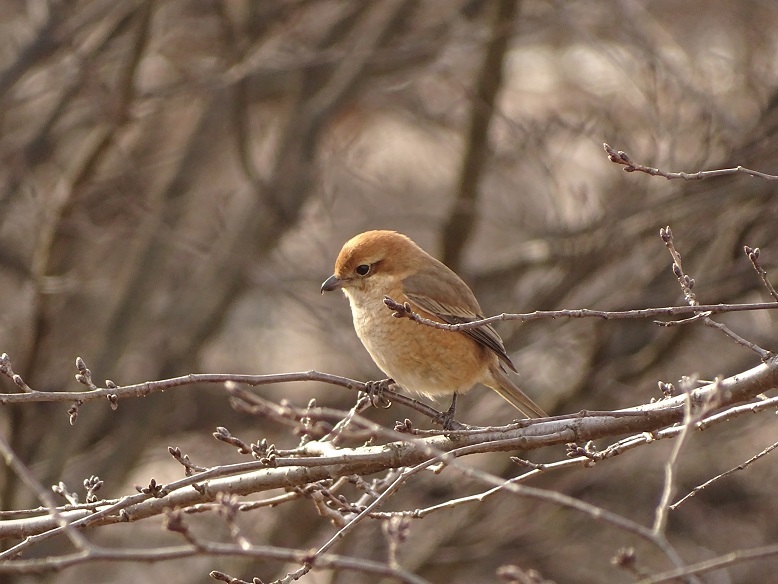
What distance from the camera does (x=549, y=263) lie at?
22.2 ft

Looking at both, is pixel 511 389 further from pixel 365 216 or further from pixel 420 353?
pixel 365 216

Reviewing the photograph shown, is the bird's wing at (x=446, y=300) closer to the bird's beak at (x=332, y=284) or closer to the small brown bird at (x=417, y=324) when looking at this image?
the small brown bird at (x=417, y=324)

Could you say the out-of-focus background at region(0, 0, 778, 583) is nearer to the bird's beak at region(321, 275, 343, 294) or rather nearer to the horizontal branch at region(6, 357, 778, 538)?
the bird's beak at region(321, 275, 343, 294)

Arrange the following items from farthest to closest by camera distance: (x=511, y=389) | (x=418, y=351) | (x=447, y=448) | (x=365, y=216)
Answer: (x=365, y=216) < (x=511, y=389) < (x=418, y=351) < (x=447, y=448)

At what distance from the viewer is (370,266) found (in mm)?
5242

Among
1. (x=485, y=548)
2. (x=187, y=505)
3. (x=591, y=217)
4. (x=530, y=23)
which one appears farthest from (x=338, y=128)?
(x=187, y=505)

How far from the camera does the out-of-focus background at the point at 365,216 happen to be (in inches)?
259

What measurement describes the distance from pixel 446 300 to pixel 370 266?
0.42m

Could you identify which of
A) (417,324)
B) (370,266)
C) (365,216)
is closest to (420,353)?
(417,324)

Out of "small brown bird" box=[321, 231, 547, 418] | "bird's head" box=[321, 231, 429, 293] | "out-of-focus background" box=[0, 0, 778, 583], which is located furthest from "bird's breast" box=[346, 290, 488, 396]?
"out-of-focus background" box=[0, 0, 778, 583]

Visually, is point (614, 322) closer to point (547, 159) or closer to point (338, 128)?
point (547, 159)

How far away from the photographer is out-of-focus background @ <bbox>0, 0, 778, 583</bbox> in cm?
657

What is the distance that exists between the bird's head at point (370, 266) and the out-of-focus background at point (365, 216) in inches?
58.5

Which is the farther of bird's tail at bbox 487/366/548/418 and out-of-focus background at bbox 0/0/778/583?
out-of-focus background at bbox 0/0/778/583
